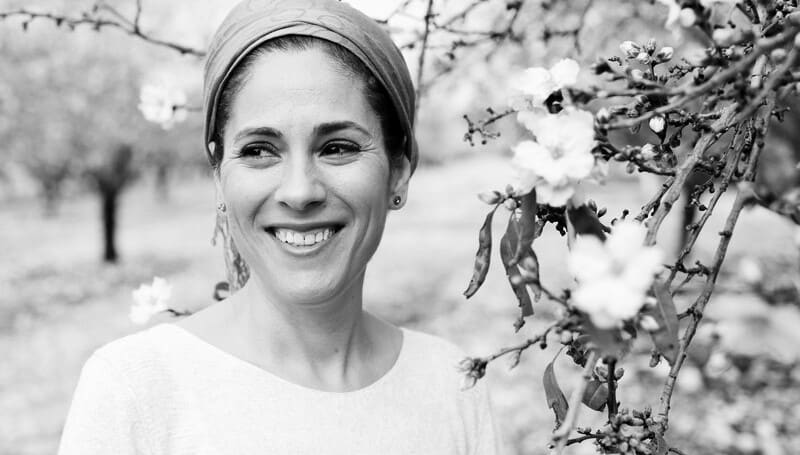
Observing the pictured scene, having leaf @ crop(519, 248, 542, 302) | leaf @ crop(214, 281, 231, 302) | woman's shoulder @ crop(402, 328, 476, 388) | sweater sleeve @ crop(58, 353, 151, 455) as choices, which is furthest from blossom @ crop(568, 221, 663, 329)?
leaf @ crop(214, 281, 231, 302)

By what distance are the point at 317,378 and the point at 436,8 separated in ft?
4.16

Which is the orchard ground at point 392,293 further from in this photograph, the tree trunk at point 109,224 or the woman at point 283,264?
the woman at point 283,264

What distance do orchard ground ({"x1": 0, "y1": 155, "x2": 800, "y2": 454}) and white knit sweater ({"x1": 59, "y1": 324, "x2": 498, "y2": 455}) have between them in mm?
858

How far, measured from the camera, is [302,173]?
138 centimetres

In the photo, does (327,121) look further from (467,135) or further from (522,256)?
(522,256)

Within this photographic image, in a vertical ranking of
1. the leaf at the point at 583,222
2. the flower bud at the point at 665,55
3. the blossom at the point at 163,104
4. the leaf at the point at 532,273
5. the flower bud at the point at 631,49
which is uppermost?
the blossom at the point at 163,104

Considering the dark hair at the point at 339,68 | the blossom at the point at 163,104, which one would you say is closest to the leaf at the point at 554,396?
the dark hair at the point at 339,68

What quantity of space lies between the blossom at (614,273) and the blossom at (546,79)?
0.28 metres

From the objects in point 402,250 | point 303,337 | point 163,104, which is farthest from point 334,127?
point 402,250

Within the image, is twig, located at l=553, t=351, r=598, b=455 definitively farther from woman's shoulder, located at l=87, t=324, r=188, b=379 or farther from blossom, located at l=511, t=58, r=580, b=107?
woman's shoulder, located at l=87, t=324, r=188, b=379

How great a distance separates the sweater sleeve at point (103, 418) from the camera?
52.9 inches

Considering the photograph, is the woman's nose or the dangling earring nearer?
the woman's nose

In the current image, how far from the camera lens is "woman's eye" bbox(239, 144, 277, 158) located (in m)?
1.43

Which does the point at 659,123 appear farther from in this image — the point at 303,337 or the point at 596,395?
the point at 303,337
